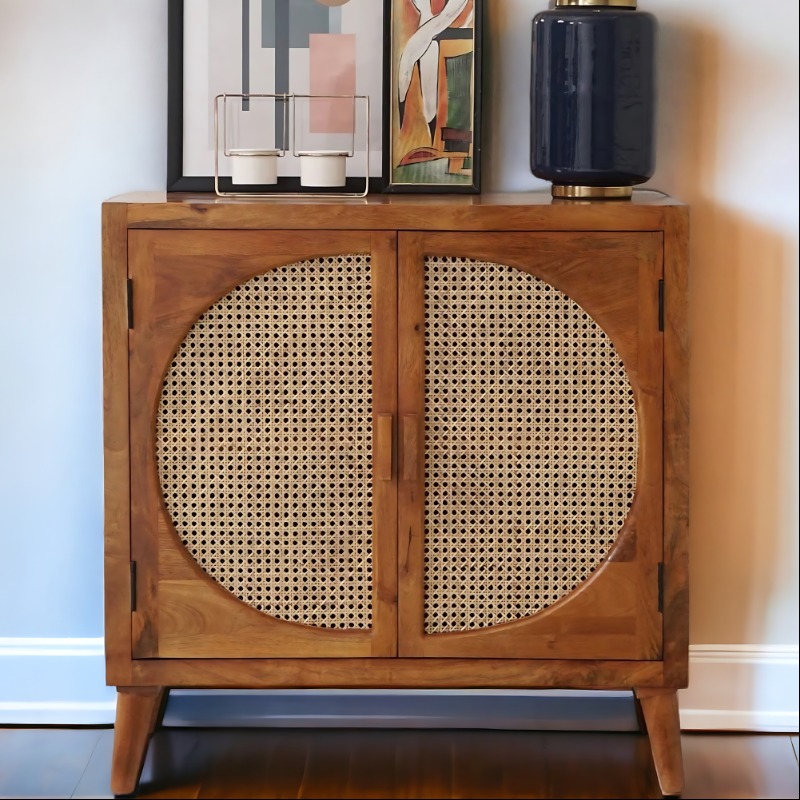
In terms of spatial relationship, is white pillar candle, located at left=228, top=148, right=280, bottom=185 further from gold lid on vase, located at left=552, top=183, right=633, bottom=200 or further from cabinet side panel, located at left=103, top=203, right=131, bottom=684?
gold lid on vase, located at left=552, top=183, right=633, bottom=200

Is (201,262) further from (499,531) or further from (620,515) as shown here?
(620,515)

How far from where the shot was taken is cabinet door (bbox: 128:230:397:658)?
5.56 ft

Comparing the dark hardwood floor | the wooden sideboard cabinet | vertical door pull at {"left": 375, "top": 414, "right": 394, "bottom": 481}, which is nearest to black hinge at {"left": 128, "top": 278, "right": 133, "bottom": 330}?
the wooden sideboard cabinet

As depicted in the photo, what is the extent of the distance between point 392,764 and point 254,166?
1051mm

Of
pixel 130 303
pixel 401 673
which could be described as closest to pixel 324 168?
pixel 130 303

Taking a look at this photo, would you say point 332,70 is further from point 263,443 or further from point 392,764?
point 392,764
